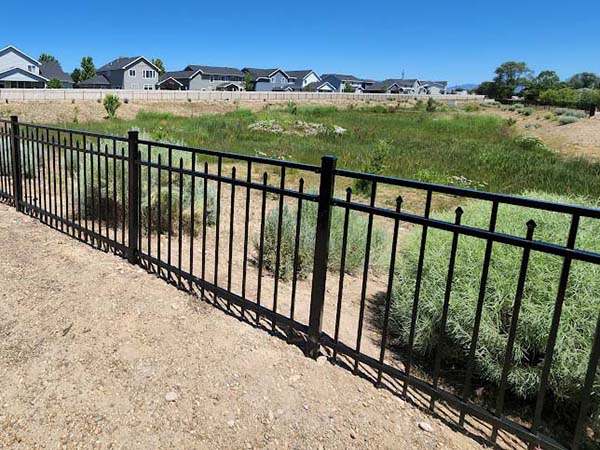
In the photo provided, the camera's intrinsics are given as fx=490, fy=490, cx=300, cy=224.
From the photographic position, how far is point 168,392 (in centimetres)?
297

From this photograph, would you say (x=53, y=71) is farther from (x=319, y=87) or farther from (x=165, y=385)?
(x=165, y=385)

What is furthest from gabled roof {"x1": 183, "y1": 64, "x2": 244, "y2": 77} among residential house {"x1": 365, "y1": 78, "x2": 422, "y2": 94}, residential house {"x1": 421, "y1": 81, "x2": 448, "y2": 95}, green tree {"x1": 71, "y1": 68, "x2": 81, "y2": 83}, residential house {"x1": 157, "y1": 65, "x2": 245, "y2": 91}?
residential house {"x1": 421, "y1": 81, "x2": 448, "y2": 95}

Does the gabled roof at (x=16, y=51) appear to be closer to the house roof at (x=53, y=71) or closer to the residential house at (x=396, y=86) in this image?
the house roof at (x=53, y=71)

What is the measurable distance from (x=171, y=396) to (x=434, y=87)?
14478 centimetres

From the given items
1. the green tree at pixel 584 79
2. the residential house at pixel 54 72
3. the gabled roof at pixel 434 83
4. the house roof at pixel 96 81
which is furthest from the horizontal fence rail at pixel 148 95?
the green tree at pixel 584 79

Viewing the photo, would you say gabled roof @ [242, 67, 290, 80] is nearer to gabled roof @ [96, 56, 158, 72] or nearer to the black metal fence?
gabled roof @ [96, 56, 158, 72]

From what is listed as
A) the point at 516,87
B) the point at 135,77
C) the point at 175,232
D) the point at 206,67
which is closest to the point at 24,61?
the point at 135,77

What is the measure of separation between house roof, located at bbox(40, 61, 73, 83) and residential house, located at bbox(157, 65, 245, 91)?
14465 millimetres

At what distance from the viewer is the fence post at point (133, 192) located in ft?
15.3

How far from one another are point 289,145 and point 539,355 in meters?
18.3

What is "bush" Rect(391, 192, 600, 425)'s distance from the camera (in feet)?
9.70

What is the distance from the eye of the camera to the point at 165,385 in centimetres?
304

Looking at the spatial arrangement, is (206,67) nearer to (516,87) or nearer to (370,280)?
→ (516,87)

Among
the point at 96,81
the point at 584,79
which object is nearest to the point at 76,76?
the point at 96,81
